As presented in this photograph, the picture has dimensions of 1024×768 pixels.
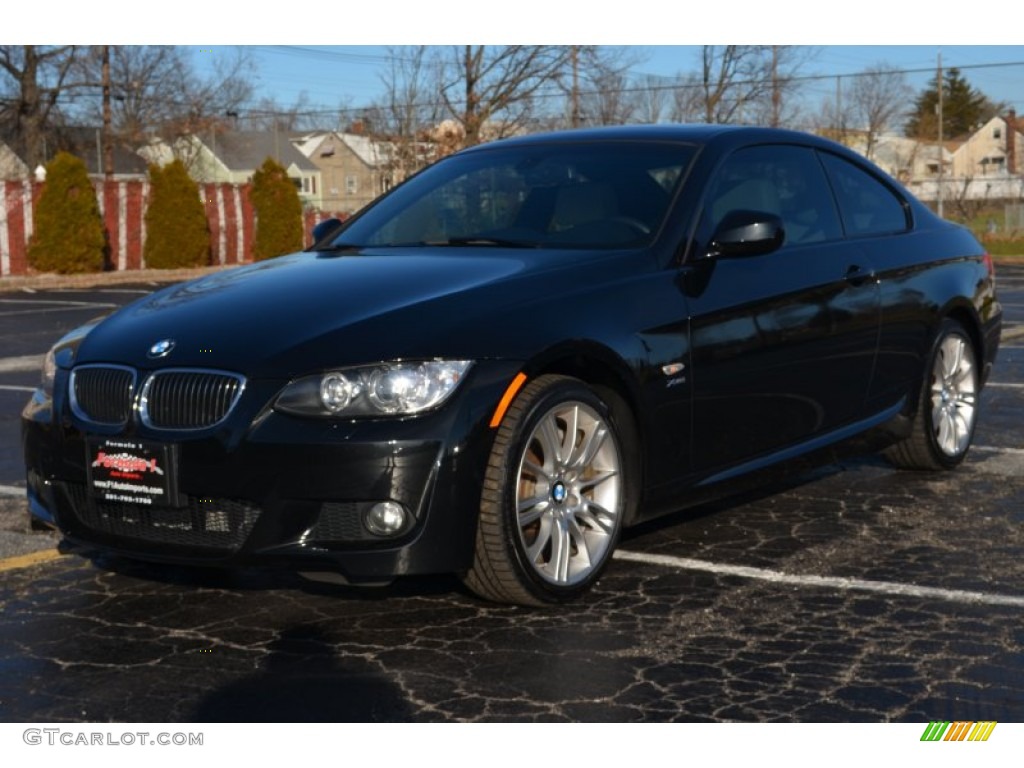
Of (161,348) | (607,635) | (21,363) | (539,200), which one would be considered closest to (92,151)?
(21,363)

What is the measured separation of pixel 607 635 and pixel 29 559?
2.44 metres

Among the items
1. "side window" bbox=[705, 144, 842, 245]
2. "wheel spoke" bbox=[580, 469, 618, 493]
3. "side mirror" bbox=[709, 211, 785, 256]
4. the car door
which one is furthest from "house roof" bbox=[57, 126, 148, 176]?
"wheel spoke" bbox=[580, 469, 618, 493]

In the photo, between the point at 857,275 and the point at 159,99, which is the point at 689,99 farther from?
the point at 857,275

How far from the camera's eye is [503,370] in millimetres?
4543

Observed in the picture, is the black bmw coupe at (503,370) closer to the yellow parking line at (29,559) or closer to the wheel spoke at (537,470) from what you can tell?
the wheel spoke at (537,470)

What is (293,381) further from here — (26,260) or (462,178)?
(26,260)

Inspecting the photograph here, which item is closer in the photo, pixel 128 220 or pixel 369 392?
pixel 369 392

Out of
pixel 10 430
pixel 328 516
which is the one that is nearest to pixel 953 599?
pixel 328 516

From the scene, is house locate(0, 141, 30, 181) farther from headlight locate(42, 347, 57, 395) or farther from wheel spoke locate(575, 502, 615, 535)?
wheel spoke locate(575, 502, 615, 535)

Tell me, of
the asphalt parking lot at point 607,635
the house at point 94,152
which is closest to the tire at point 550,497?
the asphalt parking lot at point 607,635

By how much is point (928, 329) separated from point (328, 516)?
3522 millimetres

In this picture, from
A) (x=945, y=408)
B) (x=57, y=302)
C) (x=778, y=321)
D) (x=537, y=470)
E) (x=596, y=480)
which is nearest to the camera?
(x=537, y=470)
